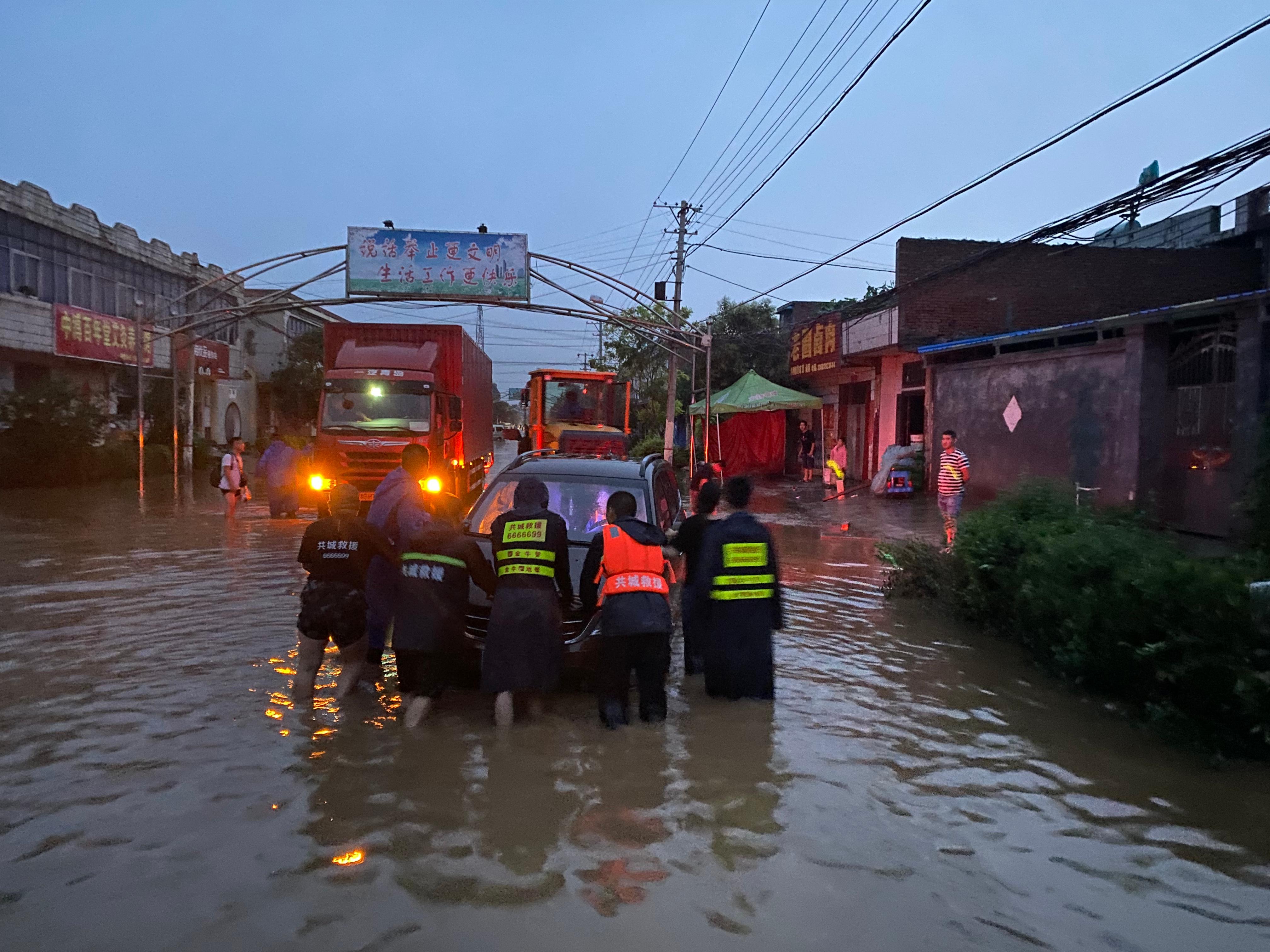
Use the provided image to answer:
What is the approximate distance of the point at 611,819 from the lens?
453cm

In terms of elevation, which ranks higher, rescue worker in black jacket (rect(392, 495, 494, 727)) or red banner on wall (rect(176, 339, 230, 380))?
red banner on wall (rect(176, 339, 230, 380))

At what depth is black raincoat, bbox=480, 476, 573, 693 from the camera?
220 inches

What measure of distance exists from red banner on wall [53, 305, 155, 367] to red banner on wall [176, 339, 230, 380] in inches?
38.6

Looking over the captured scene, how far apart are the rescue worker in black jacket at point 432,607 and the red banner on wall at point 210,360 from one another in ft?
90.1

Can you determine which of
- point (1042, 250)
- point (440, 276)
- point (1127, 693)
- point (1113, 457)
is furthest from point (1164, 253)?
point (1127, 693)

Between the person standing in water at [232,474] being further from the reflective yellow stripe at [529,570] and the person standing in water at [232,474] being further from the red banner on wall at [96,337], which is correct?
the reflective yellow stripe at [529,570]

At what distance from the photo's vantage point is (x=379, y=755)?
5.32 m

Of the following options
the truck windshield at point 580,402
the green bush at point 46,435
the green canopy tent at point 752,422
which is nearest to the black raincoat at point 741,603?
the truck windshield at point 580,402

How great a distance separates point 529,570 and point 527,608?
8.9 inches

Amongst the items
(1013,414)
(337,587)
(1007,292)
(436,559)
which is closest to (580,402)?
(1007,292)

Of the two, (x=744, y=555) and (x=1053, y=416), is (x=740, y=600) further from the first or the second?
(x=1053, y=416)

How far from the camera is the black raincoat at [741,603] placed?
6059mm

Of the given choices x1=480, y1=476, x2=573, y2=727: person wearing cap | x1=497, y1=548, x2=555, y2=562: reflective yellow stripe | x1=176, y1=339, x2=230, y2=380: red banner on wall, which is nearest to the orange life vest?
x1=480, y1=476, x2=573, y2=727: person wearing cap

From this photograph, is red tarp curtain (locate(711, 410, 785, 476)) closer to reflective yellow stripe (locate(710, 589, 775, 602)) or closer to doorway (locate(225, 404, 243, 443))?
doorway (locate(225, 404, 243, 443))
